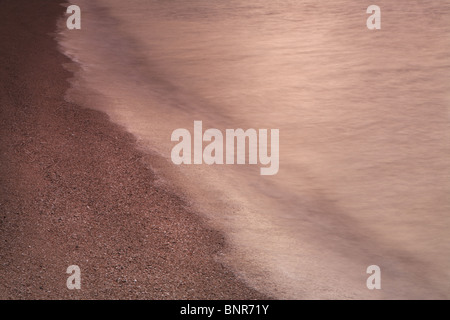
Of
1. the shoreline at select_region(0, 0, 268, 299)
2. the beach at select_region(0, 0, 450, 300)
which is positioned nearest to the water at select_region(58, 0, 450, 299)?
the beach at select_region(0, 0, 450, 300)

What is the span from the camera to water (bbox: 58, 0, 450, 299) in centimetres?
291

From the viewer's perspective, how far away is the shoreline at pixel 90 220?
7.87 feet

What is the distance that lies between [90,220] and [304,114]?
9.36 ft

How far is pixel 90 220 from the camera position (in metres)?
2.82

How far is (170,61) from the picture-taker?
6.12 meters

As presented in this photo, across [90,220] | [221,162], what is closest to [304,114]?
[221,162]

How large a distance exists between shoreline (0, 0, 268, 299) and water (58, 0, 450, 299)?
0.18 m

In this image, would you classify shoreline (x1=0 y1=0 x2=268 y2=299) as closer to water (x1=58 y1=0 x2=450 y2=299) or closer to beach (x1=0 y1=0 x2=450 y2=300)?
beach (x1=0 y1=0 x2=450 y2=300)

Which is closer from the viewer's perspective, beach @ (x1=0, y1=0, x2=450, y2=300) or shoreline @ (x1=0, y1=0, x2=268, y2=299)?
shoreline @ (x1=0, y1=0, x2=268, y2=299)

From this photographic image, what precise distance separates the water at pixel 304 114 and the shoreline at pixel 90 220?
18 cm

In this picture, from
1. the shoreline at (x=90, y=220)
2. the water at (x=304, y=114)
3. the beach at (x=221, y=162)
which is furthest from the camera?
the water at (x=304, y=114)

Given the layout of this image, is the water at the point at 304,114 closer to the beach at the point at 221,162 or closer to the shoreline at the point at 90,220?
the beach at the point at 221,162

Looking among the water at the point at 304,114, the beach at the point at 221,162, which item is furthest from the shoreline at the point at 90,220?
the water at the point at 304,114
